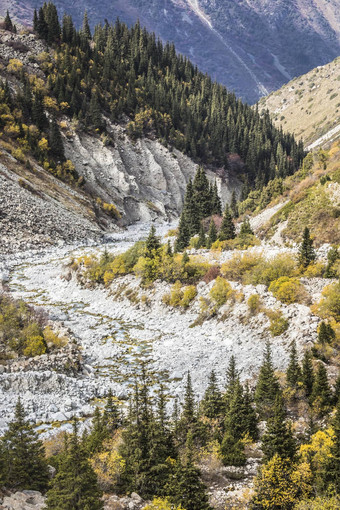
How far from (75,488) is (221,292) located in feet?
70.8

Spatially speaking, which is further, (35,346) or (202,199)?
(202,199)

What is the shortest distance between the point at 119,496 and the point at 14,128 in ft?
238

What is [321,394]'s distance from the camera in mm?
15781

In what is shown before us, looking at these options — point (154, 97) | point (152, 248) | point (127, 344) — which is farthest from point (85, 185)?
point (127, 344)

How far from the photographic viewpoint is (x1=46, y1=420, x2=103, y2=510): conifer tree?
A: 9.15 metres

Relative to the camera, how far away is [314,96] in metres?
198

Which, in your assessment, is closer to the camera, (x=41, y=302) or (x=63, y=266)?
(x=41, y=302)

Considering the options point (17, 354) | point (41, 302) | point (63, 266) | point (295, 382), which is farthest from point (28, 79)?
point (295, 382)

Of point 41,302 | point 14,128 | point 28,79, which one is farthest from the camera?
point 28,79

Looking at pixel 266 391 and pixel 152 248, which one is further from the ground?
pixel 266 391

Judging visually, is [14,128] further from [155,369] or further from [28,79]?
[155,369]

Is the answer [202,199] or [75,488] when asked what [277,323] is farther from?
[202,199]

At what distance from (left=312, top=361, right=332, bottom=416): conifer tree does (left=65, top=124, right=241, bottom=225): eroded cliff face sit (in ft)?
221

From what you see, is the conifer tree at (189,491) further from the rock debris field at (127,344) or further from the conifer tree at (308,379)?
the conifer tree at (308,379)
